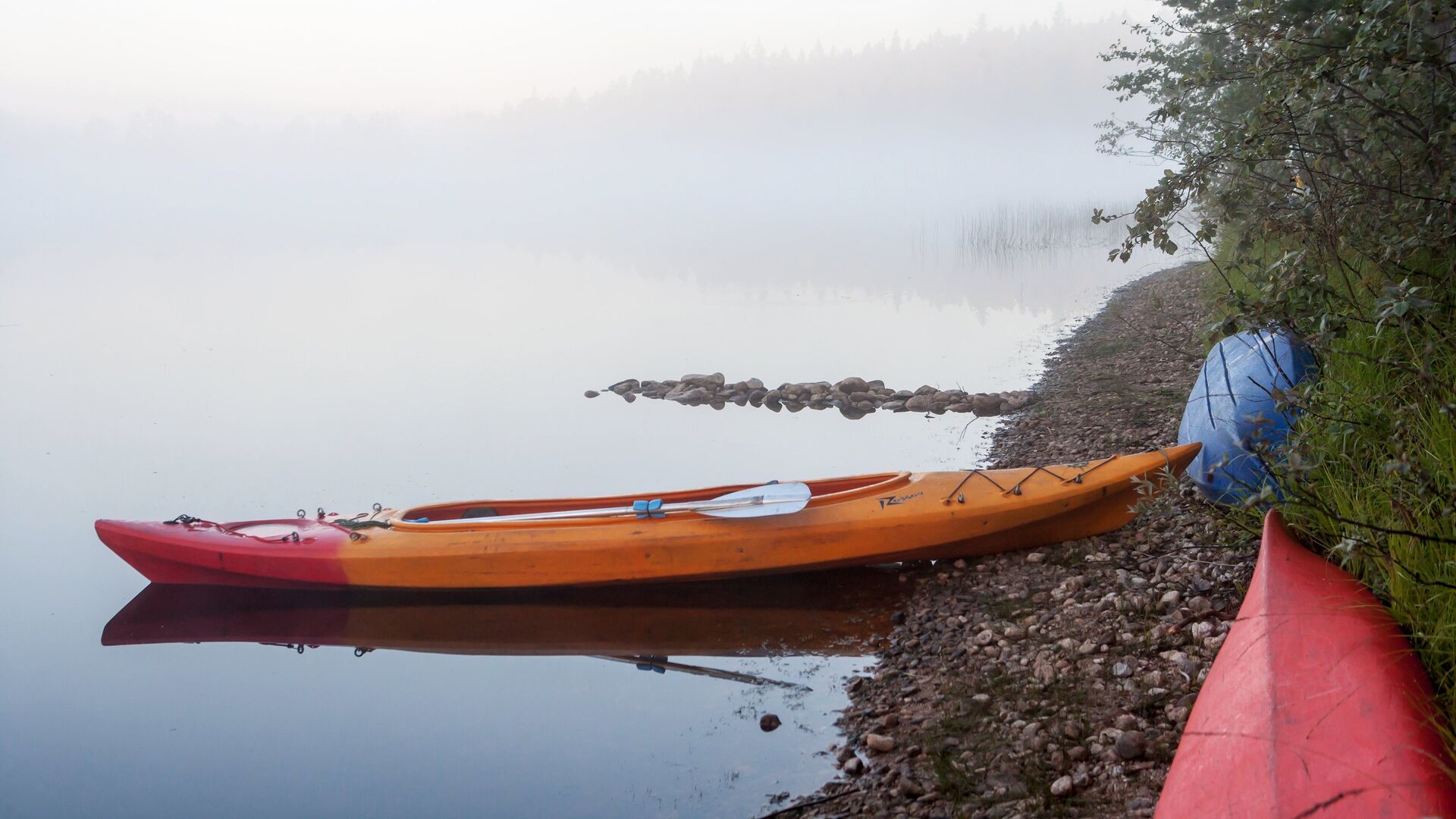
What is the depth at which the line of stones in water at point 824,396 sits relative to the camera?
12023mm

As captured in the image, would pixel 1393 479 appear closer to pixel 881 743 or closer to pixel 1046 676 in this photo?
pixel 1046 676

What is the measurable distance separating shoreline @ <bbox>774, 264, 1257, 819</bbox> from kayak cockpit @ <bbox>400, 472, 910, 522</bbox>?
0.65 meters

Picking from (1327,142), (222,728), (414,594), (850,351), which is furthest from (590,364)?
(1327,142)

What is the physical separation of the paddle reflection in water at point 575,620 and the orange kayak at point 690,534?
10.7 inches

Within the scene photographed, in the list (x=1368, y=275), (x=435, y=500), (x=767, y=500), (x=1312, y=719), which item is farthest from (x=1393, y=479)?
(x=435, y=500)

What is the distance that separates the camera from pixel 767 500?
637 centimetres

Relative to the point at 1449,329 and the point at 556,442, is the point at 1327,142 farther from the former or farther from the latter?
the point at 556,442

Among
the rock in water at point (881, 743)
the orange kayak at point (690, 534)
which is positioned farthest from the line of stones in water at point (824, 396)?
the rock in water at point (881, 743)

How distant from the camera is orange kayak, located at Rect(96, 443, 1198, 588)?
5.99 m

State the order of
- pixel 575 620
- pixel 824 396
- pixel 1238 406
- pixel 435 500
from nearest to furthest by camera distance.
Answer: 1. pixel 1238 406
2. pixel 575 620
3. pixel 435 500
4. pixel 824 396

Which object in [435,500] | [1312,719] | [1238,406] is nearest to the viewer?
[1312,719]

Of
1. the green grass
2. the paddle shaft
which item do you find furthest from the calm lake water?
the green grass

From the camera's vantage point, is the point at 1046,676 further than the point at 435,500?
No

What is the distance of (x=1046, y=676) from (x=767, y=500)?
2.37 metres
